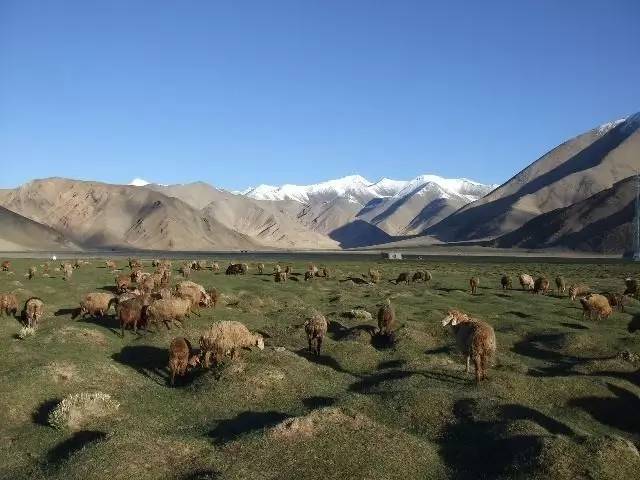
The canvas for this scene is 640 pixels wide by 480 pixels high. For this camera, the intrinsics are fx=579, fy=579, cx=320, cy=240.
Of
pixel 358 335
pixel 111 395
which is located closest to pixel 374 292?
pixel 358 335

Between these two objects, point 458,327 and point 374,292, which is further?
point 374,292

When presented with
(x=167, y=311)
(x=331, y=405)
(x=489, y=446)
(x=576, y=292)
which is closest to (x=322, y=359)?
(x=331, y=405)

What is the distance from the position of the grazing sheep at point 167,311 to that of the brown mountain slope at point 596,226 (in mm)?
153948

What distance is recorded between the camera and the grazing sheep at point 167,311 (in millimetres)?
25891

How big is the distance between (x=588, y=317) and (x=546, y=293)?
44.3ft

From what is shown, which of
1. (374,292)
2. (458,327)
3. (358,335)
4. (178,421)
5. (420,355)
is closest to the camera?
(178,421)

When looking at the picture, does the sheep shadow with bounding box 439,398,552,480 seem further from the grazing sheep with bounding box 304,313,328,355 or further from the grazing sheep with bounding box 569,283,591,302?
the grazing sheep with bounding box 569,283,591,302

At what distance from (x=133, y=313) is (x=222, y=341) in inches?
259

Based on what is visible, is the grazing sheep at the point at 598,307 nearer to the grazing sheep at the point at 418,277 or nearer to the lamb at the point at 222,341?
the lamb at the point at 222,341

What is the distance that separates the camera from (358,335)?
1045 inches

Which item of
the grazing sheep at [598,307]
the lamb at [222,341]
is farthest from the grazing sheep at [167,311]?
the grazing sheep at [598,307]

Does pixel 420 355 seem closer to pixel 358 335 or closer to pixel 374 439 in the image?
pixel 358 335

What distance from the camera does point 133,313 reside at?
25.5 metres

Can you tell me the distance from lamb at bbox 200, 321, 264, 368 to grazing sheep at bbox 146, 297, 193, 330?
5.64m
